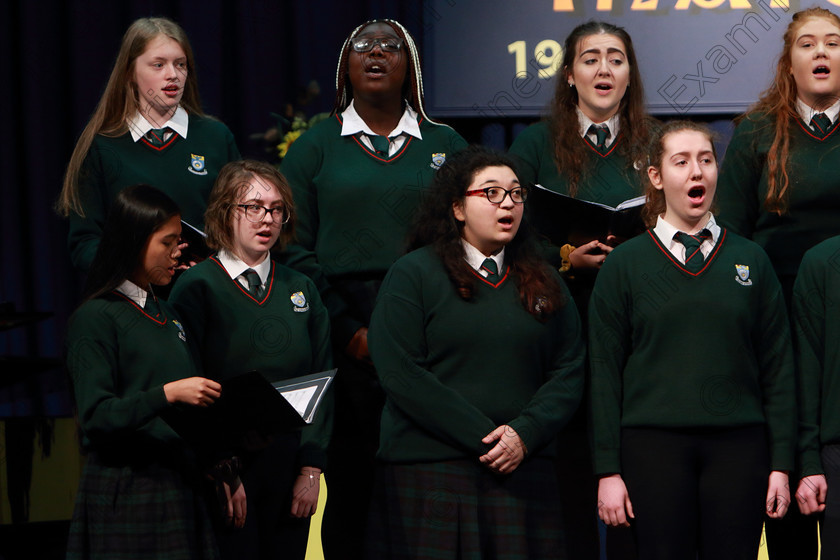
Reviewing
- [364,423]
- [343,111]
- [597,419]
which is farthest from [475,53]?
[597,419]

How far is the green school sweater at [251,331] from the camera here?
9.44 feet

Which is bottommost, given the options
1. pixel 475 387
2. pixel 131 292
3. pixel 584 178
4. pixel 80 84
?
pixel 475 387

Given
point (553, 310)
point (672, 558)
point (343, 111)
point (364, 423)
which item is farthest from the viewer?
point (343, 111)

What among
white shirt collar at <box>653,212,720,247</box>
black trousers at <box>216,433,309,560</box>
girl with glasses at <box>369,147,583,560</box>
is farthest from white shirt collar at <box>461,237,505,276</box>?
black trousers at <box>216,433,309,560</box>

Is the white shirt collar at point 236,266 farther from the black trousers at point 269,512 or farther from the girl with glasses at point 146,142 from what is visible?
the black trousers at point 269,512

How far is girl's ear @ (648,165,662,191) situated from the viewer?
9.37 ft

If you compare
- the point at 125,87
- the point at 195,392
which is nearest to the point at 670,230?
the point at 195,392

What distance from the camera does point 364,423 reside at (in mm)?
3133

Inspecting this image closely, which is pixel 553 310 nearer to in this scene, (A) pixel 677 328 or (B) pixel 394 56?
(A) pixel 677 328

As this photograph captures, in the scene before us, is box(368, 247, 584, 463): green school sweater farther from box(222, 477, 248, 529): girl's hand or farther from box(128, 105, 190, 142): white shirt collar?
box(128, 105, 190, 142): white shirt collar

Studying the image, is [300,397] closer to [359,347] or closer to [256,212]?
[359,347]

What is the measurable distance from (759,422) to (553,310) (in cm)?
56

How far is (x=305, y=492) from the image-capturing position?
2.86 m

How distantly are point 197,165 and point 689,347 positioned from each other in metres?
1.54
